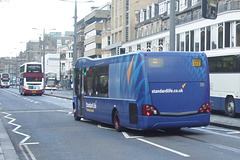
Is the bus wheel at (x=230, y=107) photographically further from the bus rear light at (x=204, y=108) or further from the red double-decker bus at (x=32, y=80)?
the red double-decker bus at (x=32, y=80)

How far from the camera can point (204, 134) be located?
1425cm

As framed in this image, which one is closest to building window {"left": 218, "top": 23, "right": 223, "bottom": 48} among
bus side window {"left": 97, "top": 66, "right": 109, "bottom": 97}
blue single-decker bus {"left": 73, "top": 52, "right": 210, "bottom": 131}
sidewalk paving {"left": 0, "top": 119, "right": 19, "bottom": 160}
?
bus side window {"left": 97, "top": 66, "right": 109, "bottom": 97}

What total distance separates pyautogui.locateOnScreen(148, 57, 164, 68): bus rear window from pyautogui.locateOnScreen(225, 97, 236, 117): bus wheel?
31.6 feet

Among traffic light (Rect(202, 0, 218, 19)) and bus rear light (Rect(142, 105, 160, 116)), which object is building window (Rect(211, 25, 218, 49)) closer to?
traffic light (Rect(202, 0, 218, 19))

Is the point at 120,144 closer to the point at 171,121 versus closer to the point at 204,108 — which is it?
the point at 171,121

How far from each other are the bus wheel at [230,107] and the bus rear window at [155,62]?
9639 millimetres

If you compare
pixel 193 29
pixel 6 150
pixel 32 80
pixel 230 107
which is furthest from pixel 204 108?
pixel 32 80

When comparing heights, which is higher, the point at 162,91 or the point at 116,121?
the point at 162,91

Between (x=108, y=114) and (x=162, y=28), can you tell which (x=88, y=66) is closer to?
(x=108, y=114)

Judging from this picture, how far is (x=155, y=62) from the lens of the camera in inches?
528

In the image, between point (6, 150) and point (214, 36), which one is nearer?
point (6, 150)

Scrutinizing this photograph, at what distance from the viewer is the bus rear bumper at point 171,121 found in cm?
1307

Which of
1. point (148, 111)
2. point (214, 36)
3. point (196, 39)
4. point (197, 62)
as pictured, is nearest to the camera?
point (148, 111)

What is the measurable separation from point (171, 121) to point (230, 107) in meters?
9.92
